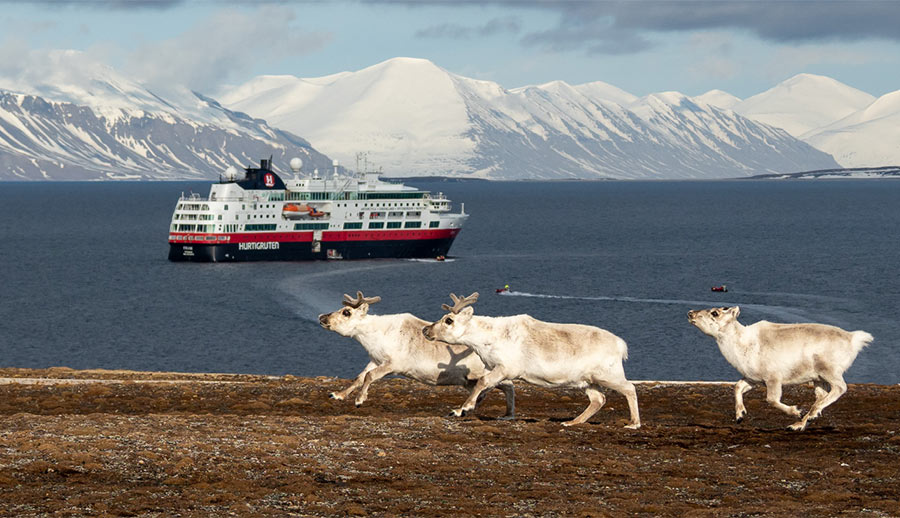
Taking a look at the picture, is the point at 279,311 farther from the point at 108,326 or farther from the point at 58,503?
the point at 58,503

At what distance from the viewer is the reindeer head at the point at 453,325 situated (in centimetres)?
1939

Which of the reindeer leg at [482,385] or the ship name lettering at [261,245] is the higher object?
the ship name lettering at [261,245]

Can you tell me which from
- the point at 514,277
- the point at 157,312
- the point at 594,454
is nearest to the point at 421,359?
the point at 594,454

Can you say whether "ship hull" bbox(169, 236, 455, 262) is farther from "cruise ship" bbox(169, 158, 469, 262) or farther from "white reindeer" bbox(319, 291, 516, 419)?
"white reindeer" bbox(319, 291, 516, 419)

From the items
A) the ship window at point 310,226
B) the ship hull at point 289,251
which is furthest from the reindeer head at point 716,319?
the ship window at point 310,226

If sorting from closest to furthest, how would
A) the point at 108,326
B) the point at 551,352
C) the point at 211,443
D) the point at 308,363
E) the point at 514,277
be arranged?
the point at 211,443, the point at 551,352, the point at 308,363, the point at 108,326, the point at 514,277

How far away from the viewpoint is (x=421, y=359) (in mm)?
20641

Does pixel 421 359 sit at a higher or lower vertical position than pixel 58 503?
higher

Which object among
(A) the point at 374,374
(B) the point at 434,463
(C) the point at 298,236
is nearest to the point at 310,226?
(C) the point at 298,236

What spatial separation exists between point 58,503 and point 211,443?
11.8 feet

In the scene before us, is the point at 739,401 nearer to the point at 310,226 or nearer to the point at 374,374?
the point at 374,374

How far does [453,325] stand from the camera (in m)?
19.4

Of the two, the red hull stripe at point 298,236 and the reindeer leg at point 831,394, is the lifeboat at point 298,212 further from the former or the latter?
the reindeer leg at point 831,394

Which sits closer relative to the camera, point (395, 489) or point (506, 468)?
point (395, 489)
